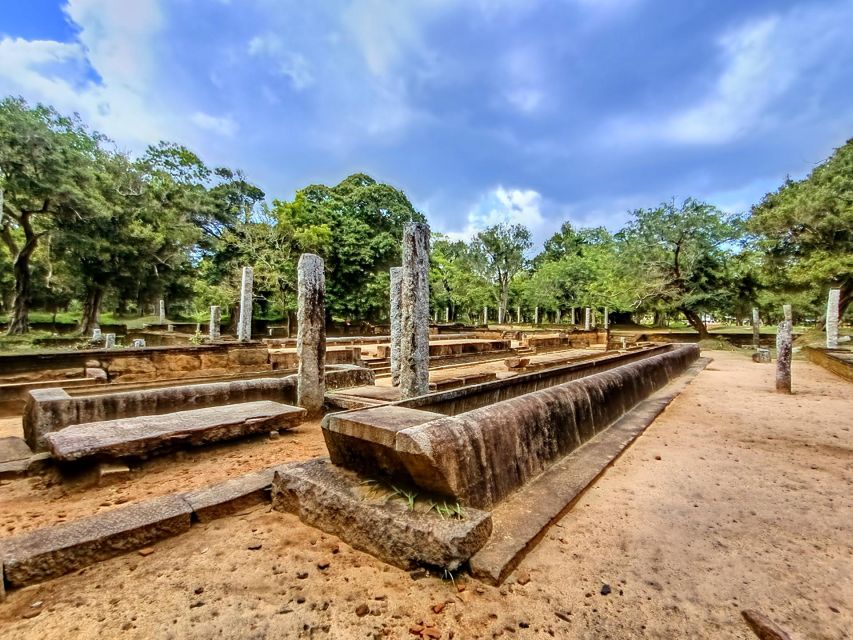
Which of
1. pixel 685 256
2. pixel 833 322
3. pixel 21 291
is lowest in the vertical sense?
pixel 833 322

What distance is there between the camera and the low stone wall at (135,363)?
5.48 metres

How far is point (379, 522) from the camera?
1.76 meters

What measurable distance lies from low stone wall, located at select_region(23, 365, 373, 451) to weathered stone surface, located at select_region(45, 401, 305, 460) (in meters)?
0.37

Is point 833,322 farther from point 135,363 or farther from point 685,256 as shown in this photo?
point 135,363

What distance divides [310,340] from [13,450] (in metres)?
2.52

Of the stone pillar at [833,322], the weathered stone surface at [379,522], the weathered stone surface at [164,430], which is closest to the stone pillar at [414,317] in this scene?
the weathered stone surface at [164,430]

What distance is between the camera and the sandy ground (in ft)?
4.46

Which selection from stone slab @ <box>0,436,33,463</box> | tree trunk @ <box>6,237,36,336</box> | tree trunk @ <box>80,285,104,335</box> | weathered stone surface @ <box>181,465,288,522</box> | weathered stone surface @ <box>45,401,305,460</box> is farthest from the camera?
tree trunk @ <box>80,285,104,335</box>

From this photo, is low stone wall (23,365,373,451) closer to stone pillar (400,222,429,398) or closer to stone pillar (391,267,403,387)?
stone pillar (400,222,429,398)

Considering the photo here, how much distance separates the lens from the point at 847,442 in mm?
3707

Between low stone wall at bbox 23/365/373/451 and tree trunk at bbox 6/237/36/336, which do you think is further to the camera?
tree trunk at bbox 6/237/36/336

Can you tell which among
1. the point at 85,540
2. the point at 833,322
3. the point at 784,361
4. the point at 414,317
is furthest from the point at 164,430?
the point at 833,322

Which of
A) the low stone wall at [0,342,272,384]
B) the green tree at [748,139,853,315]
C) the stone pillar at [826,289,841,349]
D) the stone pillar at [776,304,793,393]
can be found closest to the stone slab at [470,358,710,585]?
the stone pillar at [776,304,793,393]

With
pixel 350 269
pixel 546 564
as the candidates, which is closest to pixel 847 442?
pixel 546 564
